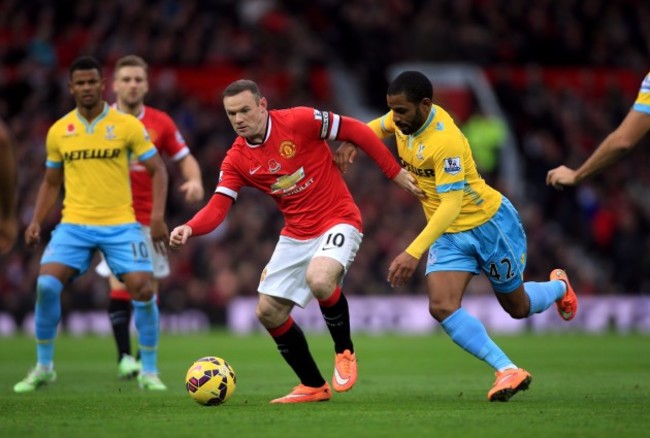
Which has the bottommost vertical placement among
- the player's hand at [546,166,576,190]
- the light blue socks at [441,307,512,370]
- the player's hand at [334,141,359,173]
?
the light blue socks at [441,307,512,370]

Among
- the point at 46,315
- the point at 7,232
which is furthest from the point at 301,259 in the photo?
the point at 7,232

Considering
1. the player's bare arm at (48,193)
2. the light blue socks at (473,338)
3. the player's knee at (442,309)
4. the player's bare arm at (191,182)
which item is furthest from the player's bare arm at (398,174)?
the player's bare arm at (48,193)

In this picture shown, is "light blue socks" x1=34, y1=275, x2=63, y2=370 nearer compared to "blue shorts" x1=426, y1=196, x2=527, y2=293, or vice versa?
"blue shorts" x1=426, y1=196, x2=527, y2=293

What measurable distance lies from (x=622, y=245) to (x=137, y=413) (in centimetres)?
1534

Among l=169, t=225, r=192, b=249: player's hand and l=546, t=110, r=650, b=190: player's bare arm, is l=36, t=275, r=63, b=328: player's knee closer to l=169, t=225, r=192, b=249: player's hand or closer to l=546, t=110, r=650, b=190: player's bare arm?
l=169, t=225, r=192, b=249: player's hand

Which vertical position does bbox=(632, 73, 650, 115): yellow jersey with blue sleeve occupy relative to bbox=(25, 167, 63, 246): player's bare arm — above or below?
below

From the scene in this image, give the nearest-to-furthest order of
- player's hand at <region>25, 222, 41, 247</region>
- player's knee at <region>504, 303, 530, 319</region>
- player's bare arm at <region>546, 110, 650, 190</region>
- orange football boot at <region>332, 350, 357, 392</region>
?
player's bare arm at <region>546, 110, 650, 190</region>, orange football boot at <region>332, 350, 357, 392</region>, player's knee at <region>504, 303, 530, 319</region>, player's hand at <region>25, 222, 41, 247</region>

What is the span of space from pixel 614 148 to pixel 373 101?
19.0m

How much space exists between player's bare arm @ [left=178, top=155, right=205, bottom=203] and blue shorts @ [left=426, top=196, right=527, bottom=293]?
263cm

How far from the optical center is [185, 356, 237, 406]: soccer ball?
8.49 m

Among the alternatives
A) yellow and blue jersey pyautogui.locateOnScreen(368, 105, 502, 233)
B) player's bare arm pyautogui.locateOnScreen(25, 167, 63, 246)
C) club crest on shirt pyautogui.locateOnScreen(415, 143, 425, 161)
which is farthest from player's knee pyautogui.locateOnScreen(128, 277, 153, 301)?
club crest on shirt pyautogui.locateOnScreen(415, 143, 425, 161)

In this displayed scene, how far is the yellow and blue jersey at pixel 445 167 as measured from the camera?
8641 millimetres

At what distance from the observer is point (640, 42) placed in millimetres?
26812

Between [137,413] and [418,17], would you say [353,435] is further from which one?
[418,17]
